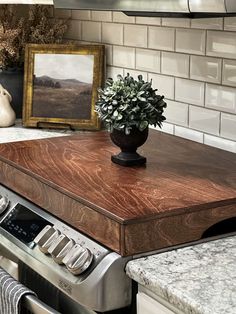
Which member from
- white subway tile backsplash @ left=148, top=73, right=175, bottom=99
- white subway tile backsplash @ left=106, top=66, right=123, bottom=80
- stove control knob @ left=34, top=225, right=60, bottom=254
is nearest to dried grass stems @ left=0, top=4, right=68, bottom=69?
white subway tile backsplash @ left=106, top=66, right=123, bottom=80

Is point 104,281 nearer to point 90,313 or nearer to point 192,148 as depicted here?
point 90,313

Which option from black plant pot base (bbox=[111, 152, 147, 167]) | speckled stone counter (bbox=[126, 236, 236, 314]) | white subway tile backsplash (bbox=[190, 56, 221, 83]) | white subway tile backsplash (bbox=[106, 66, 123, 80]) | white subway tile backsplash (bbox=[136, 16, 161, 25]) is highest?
white subway tile backsplash (bbox=[136, 16, 161, 25])

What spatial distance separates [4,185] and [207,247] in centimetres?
71

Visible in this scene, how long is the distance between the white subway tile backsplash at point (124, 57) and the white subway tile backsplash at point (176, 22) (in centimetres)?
22

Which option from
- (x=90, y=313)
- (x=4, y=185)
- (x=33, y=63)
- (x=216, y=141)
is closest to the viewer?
(x=90, y=313)

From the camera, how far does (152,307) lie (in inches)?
51.9

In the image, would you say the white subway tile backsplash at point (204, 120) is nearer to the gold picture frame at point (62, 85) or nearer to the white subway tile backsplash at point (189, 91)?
the white subway tile backsplash at point (189, 91)

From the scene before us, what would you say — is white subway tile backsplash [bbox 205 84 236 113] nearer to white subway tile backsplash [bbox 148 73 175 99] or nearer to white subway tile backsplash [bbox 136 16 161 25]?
white subway tile backsplash [bbox 148 73 175 99]

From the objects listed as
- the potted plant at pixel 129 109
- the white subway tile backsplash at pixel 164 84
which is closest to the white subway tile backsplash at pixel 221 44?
the white subway tile backsplash at pixel 164 84

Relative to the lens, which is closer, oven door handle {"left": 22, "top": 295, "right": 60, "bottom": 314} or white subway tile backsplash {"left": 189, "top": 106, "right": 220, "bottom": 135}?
oven door handle {"left": 22, "top": 295, "right": 60, "bottom": 314}

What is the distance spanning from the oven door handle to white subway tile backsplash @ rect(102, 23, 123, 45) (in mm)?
1197

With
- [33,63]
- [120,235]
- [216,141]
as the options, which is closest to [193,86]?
[216,141]

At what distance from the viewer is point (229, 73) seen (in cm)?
191

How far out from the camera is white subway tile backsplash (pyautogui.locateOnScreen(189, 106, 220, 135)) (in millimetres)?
1995
